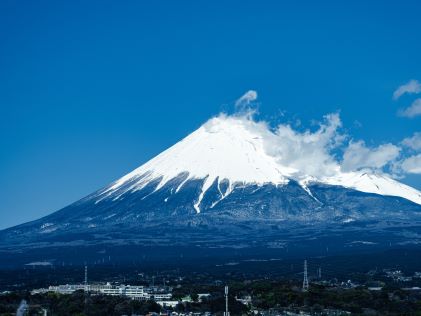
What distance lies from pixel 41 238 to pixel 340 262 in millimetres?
81018

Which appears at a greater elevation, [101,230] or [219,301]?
[101,230]

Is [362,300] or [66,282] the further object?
[66,282]

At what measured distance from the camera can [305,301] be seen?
70312 mm

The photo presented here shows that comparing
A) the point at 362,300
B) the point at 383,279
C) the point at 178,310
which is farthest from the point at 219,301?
the point at 383,279

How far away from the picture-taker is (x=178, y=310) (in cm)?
6975

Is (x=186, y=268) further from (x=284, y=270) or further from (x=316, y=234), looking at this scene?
(x=316, y=234)

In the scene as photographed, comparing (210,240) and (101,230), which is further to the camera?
(101,230)

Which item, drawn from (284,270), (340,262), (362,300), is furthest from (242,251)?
(362,300)

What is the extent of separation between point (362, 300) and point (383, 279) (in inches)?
1310

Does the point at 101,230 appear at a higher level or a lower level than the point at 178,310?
higher

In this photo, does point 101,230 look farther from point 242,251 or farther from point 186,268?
point 186,268

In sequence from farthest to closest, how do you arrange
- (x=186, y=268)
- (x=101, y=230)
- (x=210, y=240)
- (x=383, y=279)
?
(x=101, y=230), (x=210, y=240), (x=186, y=268), (x=383, y=279)

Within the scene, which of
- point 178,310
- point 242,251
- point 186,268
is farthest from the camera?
point 242,251

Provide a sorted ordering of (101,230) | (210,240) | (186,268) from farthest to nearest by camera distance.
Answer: (101,230) → (210,240) → (186,268)
